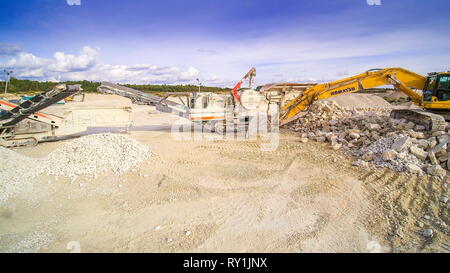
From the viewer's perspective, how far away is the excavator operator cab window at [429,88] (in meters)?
8.12

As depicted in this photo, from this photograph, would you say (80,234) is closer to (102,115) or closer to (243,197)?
(243,197)

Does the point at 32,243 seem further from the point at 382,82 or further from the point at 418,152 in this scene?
the point at 382,82

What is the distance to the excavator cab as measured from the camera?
25.7ft

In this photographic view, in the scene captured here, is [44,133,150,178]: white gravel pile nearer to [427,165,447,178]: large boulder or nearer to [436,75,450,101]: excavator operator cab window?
[427,165,447,178]: large boulder

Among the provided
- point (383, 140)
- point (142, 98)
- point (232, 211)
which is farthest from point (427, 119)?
point (142, 98)

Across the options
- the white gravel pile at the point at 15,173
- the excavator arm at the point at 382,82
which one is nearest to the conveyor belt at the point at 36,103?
the white gravel pile at the point at 15,173

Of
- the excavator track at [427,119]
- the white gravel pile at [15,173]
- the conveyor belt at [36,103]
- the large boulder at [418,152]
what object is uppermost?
the conveyor belt at [36,103]

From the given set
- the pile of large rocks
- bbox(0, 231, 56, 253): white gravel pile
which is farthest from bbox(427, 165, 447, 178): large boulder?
bbox(0, 231, 56, 253): white gravel pile

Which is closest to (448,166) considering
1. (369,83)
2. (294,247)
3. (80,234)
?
(369,83)

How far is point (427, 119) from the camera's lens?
7531 millimetres

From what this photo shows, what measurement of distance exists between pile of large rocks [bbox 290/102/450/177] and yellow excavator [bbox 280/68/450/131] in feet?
1.43

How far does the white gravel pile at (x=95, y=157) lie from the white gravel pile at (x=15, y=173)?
0.34 meters

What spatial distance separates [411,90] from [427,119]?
1682mm

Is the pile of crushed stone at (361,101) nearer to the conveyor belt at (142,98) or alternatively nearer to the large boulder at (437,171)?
the conveyor belt at (142,98)
